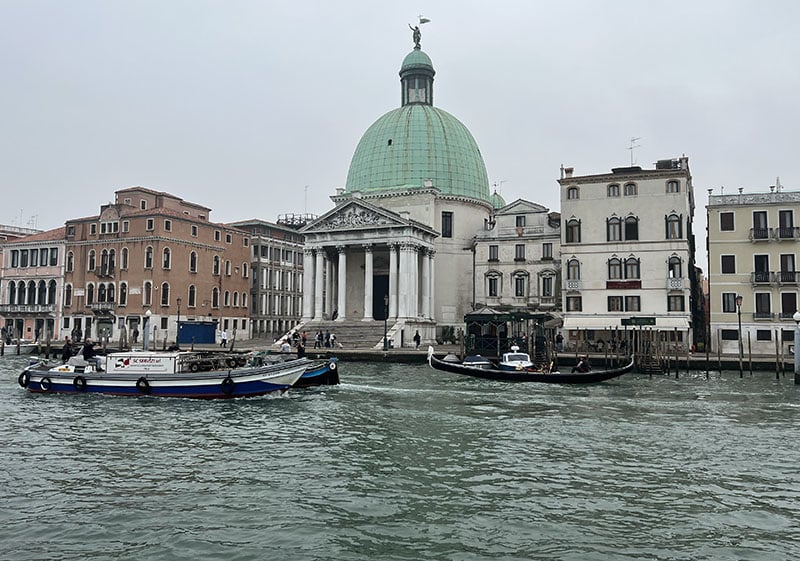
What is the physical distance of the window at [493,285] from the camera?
2206 inches

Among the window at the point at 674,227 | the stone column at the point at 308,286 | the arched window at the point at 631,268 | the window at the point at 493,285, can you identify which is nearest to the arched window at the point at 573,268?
the arched window at the point at 631,268

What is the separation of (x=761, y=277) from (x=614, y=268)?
9.00m

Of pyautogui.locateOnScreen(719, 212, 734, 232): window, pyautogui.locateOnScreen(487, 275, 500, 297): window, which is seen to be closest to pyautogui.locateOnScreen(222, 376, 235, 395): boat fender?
pyautogui.locateOnScreen(487, 275, 500, 297): window

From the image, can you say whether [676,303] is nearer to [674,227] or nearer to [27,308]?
[674,227]

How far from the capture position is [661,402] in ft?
83.4

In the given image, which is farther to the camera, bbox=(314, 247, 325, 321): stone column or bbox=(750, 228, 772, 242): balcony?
bbox=(314, 247, 325, 321): stone column

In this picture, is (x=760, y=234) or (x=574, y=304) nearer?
(x=760, y=234)

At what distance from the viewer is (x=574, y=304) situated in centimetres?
4975

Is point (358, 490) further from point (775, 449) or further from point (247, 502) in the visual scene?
point (775, 449)

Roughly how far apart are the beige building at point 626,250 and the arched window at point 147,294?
33151 mm

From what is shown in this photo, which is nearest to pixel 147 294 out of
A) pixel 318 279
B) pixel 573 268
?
pixel 318 279

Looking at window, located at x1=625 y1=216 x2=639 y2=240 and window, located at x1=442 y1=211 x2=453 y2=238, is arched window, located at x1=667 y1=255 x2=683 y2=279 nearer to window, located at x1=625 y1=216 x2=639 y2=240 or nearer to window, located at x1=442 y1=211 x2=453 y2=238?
window, located at x1=625 y1=216 x2=639 y2=240

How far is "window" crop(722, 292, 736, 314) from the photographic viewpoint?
45.5 meters

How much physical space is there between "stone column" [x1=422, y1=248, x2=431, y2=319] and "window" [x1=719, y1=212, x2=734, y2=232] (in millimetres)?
23311
